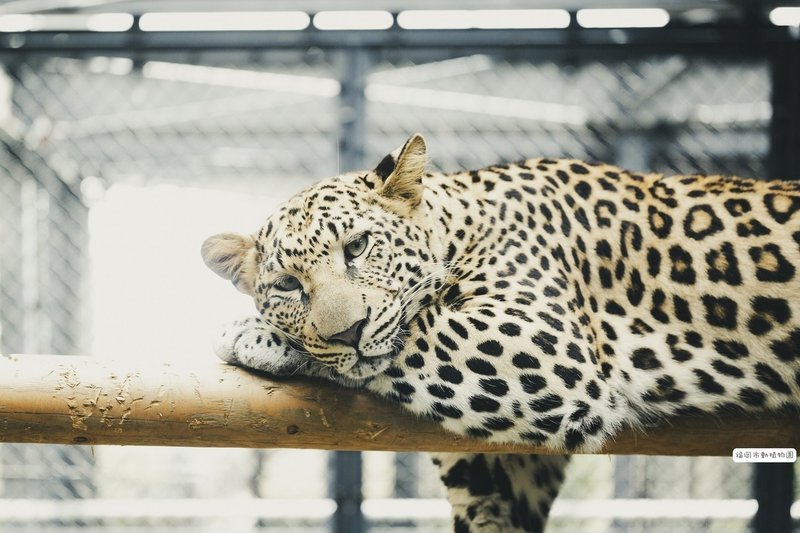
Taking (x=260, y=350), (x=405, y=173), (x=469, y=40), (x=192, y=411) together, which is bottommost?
(x=192, y=411)

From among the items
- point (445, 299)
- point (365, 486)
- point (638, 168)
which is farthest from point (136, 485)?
point (638, 168)

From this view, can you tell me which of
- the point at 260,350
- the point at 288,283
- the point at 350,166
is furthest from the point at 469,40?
the point at 260,350

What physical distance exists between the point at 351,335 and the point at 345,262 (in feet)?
0.90

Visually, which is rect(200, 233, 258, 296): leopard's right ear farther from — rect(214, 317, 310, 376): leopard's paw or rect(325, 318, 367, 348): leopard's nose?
rect(325, 318, 367, 348): leopard's nose

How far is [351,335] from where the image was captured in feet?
7.02

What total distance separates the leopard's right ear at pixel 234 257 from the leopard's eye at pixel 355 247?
0.38 meters

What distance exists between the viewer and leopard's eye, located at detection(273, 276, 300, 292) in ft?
7.67

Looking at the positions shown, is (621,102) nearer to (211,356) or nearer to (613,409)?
(613,409)

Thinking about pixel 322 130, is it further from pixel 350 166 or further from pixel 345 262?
pixel 345 262

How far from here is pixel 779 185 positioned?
9.51 feet

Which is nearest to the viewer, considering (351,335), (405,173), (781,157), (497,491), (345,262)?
(351,335)

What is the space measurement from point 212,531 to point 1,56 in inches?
126

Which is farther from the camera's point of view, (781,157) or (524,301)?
(781,157)

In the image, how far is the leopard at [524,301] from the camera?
7.32ft
